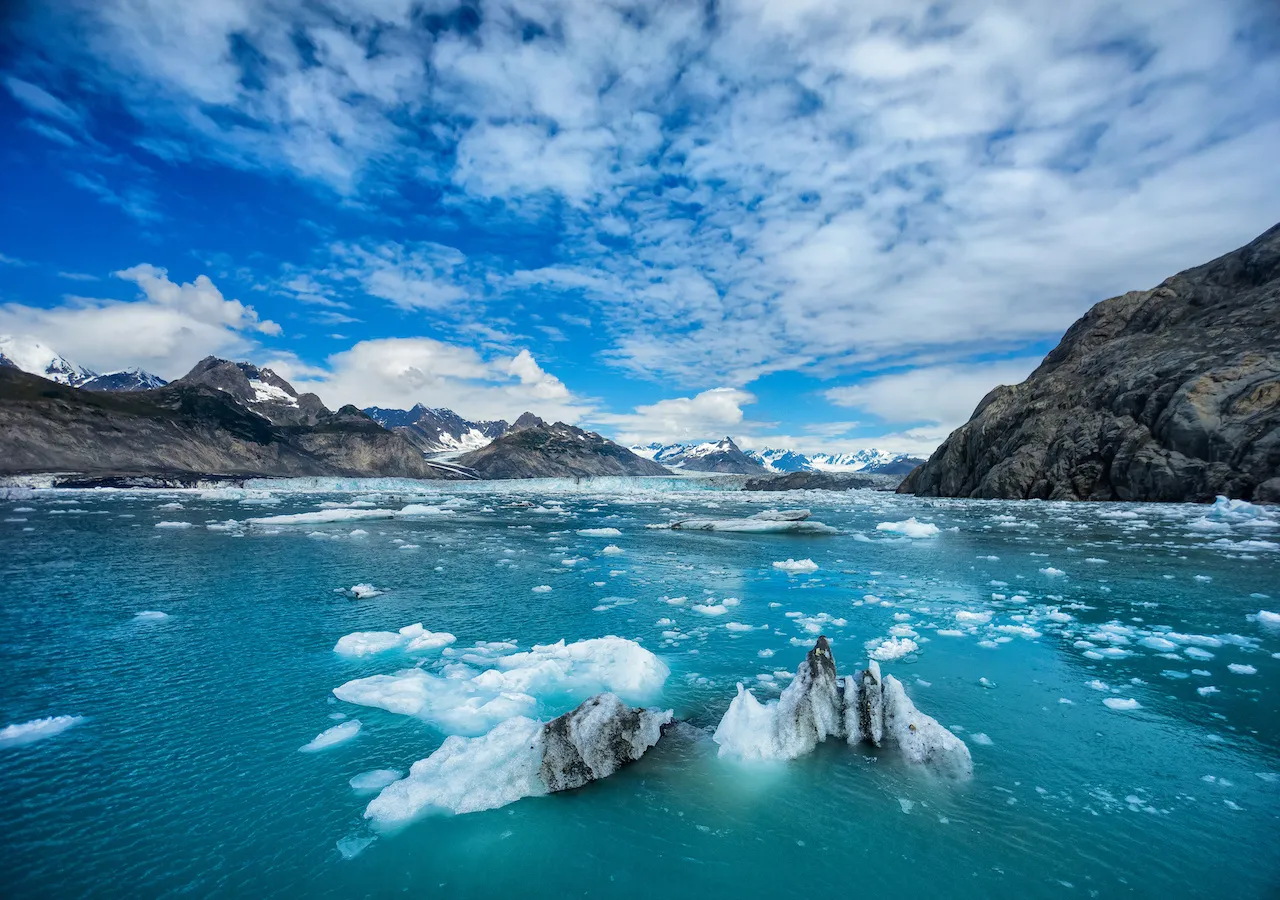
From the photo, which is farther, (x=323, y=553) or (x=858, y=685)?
(x=323, y=553)

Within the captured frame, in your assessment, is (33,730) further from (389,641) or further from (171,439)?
(171,439)

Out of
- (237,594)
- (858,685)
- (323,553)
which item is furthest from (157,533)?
(858,685)

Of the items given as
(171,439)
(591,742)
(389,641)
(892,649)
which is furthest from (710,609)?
(171,439)

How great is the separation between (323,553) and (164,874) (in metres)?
21.9

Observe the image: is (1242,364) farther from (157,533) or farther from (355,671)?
(157,533)

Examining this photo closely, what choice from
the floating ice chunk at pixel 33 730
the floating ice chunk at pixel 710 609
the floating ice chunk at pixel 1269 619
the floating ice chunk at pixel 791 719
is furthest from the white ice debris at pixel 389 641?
the floating ice chunk at pixel 1269 619

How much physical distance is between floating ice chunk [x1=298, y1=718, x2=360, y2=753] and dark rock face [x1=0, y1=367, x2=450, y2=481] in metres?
125

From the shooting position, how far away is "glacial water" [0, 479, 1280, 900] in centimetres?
502

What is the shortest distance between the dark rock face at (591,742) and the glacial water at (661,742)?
0.80ft

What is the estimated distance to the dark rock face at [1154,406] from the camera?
42125 mm

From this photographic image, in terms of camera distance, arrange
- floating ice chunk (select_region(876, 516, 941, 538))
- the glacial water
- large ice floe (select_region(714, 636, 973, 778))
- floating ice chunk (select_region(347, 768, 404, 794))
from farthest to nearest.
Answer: floating ice chunk (select_region(876, 516, 941, 538))
large ice floe (select_region(714, 636, 973, 778))
floating ice chunk (select_region(347, 768, 404, 794))
the glacial water

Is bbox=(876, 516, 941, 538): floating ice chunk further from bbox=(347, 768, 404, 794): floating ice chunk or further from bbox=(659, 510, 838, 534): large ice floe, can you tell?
bbox=(347, 768, 404, 794): floating ice chunk

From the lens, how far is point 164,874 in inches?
195

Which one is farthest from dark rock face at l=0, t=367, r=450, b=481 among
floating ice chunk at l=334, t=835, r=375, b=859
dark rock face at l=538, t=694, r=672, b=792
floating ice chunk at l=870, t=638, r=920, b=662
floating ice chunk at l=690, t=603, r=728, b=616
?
floating ice chunk at l=870, t=638, r=920, b=662
